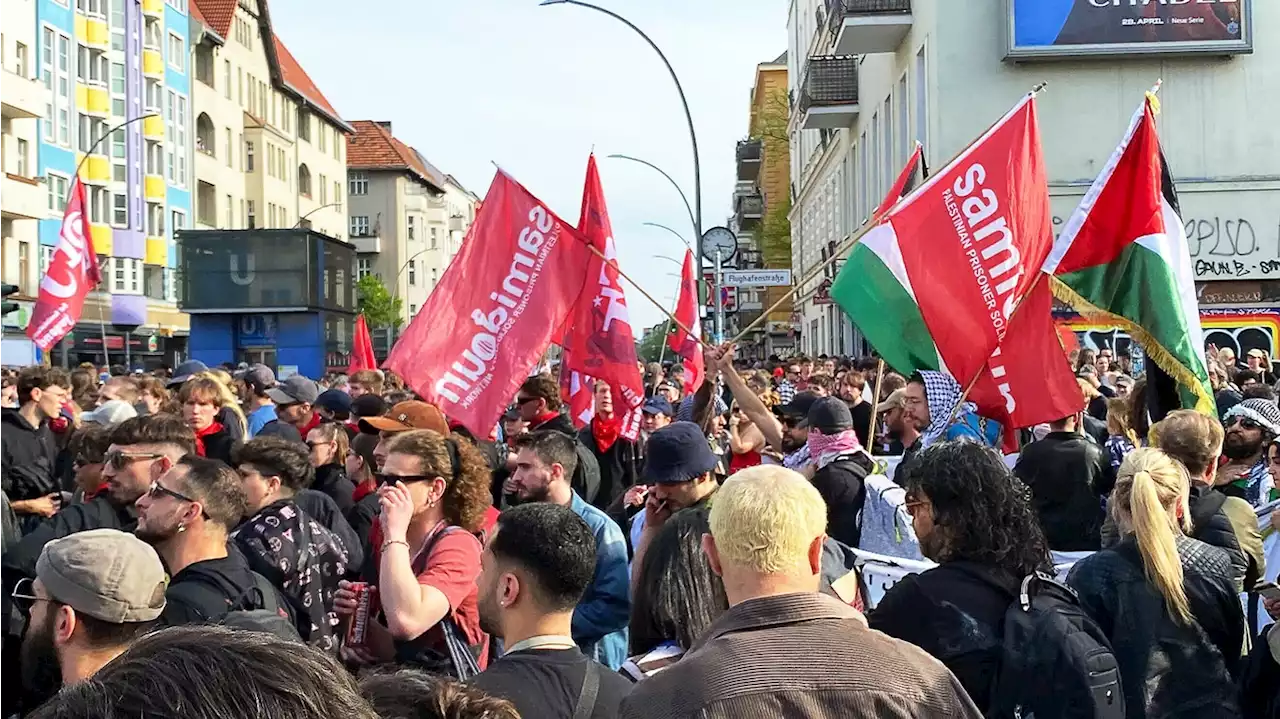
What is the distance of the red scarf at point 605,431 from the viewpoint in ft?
32.8

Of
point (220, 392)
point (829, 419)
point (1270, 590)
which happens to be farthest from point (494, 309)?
point (1270, 590)

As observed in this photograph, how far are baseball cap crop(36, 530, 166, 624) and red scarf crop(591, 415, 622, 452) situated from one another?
6356 mm

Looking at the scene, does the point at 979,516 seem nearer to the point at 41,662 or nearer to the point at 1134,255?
the point at 41,662

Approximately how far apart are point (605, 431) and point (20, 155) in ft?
138

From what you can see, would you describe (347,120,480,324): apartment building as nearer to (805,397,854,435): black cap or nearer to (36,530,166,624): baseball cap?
(805,397,854,435): black cap

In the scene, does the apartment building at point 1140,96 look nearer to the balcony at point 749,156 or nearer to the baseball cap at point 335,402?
the baseball cap at point 335,402

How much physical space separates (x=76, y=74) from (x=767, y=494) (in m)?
54.0

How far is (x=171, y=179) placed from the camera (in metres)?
62.0

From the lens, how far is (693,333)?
14.1 m

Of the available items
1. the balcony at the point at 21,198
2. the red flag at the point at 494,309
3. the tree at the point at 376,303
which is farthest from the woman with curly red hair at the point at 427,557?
the tree at the point at 376,303

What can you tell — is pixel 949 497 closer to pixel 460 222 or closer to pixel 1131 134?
pixel 1131 134

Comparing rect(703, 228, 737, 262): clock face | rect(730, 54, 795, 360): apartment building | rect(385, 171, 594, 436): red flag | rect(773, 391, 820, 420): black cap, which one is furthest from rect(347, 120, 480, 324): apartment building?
rect(773, 391, 820, 420): black cap

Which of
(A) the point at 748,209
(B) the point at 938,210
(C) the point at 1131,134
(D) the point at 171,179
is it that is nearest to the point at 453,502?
(B) the point at 938,210

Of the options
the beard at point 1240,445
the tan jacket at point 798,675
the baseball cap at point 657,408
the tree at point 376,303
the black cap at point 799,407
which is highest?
the tree at point 376,303
